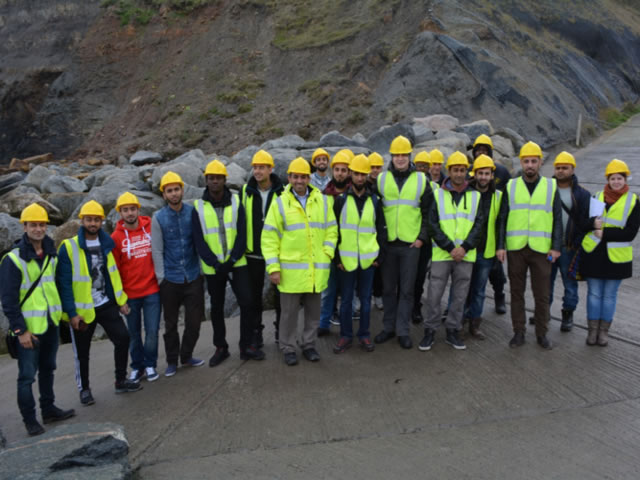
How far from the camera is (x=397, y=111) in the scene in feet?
59.8

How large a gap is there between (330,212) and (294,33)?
975 inches

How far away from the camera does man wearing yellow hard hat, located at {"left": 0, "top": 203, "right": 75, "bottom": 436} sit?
4.40m

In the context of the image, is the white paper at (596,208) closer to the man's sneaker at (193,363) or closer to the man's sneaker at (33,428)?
the man's sneaker at (193,363)

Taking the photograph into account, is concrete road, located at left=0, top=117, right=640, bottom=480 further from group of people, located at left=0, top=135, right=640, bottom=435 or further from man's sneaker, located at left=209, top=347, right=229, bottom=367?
group of people, located at left=0, top=135, right=640, bottom=435

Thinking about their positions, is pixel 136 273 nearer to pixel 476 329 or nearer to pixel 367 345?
pixel 367 345

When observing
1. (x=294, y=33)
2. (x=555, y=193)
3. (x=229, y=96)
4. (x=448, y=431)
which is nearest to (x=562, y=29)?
(x=294, y=33)

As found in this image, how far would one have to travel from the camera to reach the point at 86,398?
5.15 m

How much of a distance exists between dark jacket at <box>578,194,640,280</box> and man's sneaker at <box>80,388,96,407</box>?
5144 millimetres

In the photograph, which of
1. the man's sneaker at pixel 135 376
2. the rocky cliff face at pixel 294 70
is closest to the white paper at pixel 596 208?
the man's sneaker at pixel 135 376

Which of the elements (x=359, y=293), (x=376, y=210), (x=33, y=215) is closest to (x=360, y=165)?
(x=376, y=210)

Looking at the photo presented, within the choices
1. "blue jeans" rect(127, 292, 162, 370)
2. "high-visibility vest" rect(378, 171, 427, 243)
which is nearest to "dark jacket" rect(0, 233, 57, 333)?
"blue jeans" rect(127, 292, 162, 370)

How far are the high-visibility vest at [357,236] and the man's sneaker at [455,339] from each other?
1.15m

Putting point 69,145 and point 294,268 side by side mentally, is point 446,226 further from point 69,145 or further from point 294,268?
point 69,145

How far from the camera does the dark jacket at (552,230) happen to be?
17.3 ft
